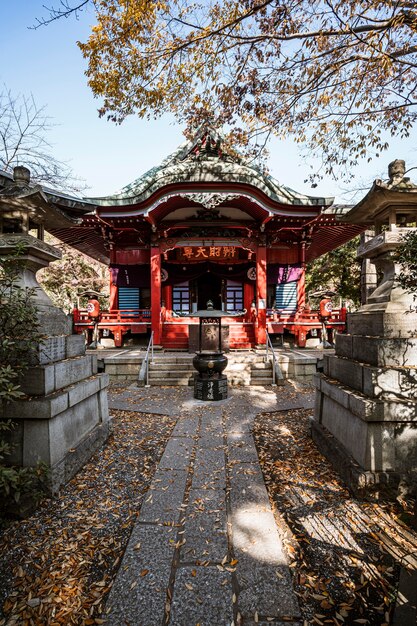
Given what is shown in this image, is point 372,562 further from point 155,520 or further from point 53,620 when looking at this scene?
point 53,620

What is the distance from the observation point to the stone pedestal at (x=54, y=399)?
10.6 feet

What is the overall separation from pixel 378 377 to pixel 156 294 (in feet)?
29.4

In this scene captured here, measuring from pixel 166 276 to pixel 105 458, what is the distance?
9.35 meters

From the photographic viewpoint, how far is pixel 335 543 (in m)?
2.66

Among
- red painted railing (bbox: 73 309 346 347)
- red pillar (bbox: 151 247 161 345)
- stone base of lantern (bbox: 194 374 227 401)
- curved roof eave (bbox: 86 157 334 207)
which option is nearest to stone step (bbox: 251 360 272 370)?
stone base of lantern (bbox: 194 374 227 401)

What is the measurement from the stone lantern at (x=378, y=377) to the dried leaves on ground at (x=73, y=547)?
94.4 inches

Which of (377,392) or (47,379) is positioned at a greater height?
(47,379)

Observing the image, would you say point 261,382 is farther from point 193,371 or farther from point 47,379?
point 47,379

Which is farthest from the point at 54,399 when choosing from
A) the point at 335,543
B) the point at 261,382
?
the point at 261,382

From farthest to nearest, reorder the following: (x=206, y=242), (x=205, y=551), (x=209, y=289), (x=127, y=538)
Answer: (x=209, y=289), (x=206, y=242), (x=127, y=538), (x=205, y=551)

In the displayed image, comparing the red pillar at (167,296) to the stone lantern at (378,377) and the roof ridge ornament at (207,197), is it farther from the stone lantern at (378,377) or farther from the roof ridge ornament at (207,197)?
the stone lantern at (378,377)

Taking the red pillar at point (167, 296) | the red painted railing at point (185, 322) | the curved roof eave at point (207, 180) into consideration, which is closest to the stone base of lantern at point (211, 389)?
the red painted railing at point (185, 322)

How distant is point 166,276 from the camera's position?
1302cm

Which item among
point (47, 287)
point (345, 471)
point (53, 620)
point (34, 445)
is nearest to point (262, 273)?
point (345, 471)
